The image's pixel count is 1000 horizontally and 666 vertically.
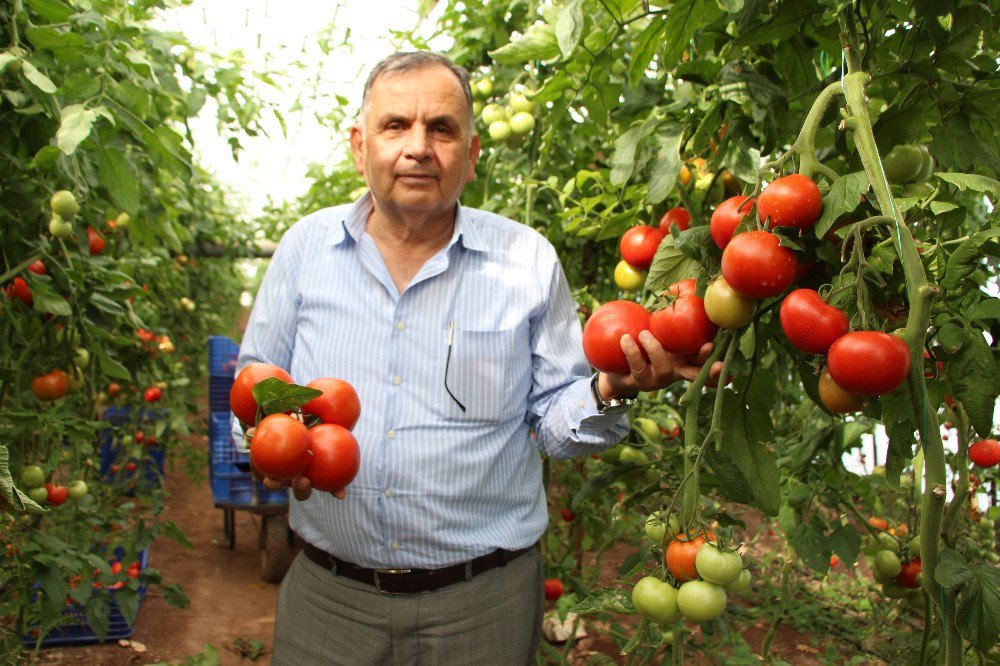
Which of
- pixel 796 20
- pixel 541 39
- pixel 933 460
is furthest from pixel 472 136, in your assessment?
pixel 933 460

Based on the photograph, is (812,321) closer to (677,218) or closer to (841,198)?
(841,198)

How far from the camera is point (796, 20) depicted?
1.28m

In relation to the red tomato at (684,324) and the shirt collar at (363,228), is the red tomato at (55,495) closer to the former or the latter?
the shirt collar at (363,228)

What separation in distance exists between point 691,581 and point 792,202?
19.6 inches

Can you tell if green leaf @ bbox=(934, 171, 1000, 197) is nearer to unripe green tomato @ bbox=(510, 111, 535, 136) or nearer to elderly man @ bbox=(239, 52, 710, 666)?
elderly man @ bbox=(239, 52, 710, 666)

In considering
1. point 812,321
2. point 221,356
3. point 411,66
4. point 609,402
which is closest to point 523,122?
point 411,66

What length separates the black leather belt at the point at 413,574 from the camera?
5.39 feet

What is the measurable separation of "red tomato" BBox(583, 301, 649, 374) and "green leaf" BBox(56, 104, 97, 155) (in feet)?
3.03

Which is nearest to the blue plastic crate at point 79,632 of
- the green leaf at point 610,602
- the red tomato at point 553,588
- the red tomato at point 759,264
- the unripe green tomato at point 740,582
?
the red tomato at point 553,588

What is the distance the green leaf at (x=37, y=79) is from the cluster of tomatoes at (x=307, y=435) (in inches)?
27.2

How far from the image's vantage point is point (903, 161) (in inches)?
53.4

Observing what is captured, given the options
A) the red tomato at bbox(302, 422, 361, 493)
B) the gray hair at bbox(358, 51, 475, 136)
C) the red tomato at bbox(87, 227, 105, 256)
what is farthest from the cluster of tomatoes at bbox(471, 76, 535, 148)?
the red tomato at bbox(302, 422, 361, 493)

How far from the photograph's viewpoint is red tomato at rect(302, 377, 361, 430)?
1.40m

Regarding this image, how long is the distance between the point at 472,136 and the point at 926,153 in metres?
0.83
